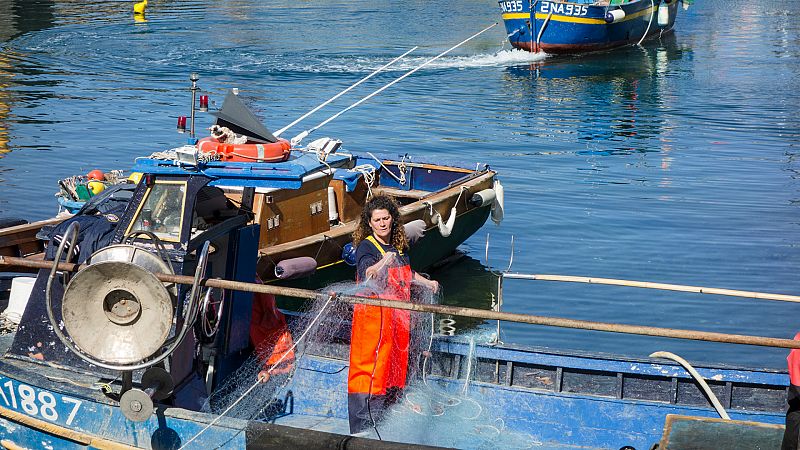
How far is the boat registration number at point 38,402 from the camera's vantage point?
6.38 metres

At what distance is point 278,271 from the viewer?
34.6 feet

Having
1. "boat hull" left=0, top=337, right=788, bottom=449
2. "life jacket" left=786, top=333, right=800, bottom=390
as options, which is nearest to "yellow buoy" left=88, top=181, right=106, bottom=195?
"boat hull" left=0, top=337, right=788, bottom=449

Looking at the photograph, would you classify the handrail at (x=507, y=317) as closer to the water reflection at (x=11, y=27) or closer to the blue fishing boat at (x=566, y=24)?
the water reflection at (x=11, y=27)

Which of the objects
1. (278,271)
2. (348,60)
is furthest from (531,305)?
(348,60)

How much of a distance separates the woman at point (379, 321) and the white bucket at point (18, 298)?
8.89 ft

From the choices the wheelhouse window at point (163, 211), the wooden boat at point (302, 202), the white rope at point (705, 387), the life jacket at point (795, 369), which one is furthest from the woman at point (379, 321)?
the life jacket at point (795, 369)

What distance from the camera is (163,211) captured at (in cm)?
655

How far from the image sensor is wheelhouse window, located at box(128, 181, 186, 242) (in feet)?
21.3

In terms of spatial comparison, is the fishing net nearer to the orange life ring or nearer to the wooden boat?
the wooden boat

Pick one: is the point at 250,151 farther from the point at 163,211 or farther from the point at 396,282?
the point at 396,282

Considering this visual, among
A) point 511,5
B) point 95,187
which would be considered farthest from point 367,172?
point 511,5

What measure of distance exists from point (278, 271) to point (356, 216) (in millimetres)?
2083

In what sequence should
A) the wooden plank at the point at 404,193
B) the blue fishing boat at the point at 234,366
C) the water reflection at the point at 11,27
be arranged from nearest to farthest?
the blue fishing boat at the point at 234,366 < the wooden plank at the point at 404,193 < the water reflection at the point at 11,27

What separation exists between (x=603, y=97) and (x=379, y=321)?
22.8 m
